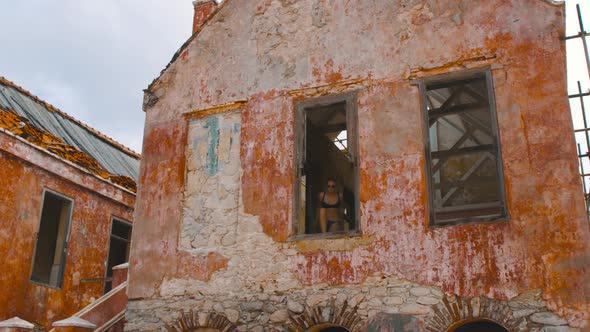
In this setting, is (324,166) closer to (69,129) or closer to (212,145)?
(212,145)

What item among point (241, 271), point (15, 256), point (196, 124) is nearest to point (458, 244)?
point (241, 271)

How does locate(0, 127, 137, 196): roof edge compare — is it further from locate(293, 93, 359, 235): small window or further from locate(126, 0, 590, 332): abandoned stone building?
locate(293, 93, 359, 235): small window

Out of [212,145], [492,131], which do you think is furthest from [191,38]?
[492,131]

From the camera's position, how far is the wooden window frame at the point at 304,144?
8.84 meters

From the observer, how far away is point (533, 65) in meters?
8.35

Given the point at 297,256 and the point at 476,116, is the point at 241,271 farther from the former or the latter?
the point at 476,116

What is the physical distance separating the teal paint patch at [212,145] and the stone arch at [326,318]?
2.76 metres

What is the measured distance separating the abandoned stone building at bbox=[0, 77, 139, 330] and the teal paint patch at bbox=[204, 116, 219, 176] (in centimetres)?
309

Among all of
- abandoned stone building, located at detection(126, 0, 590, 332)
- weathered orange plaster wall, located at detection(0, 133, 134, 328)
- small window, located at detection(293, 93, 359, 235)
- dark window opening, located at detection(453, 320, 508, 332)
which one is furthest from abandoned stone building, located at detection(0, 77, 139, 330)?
dark window opening, located at detection(453, 320, 508, 332)

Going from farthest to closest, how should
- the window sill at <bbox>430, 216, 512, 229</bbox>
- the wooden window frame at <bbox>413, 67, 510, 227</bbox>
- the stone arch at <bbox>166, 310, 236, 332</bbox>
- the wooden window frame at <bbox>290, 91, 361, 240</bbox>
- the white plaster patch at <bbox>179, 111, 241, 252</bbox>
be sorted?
1. the white plaster patch at <bbox>179, 111, 241, 252</bbox>
2. the stone arch at <bbox>166, 310, 236, 332</bbox>
3. the wooden window frame at <bbox>290, 91, 361, 240</bbox>
4. the wooden window frame at <bbox>413, 67, 510, 227</bbox>
5. the window sill at <bbox>430, 216, 512, 229</bbox>

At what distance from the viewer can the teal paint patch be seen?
395 inches

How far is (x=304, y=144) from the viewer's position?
9.53m

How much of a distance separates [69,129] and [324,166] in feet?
25.9

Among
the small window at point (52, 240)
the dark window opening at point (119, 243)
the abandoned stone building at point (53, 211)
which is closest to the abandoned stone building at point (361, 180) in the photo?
the abandoned stone building at point (53, 211)
